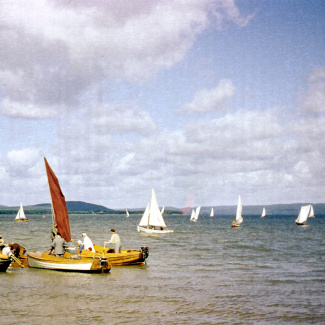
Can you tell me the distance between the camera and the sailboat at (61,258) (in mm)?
24953

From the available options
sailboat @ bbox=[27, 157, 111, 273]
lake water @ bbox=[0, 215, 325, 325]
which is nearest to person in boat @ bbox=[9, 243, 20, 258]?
sailboat @ bbox=[27, 157, 111, 273]

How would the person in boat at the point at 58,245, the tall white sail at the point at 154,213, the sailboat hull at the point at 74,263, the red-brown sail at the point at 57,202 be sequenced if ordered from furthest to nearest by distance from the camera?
the tall white sail at the point at 154,213 < the red-brown sail at the point at 57,202 < the person in boat at the point at 58,245 < the sailboat hull at the point at 74,263

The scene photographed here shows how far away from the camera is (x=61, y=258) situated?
83.3 feet

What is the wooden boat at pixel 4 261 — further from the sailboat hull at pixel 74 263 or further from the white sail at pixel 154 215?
the white sail at pixel 154 215

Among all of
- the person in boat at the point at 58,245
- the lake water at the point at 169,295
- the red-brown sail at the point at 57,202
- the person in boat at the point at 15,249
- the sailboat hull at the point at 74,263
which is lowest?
the lake water at the point at 169,295

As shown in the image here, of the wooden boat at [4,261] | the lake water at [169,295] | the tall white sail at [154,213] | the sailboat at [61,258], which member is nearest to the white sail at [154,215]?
the tall white sail at [154,213]

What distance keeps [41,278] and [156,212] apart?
49.6 metres

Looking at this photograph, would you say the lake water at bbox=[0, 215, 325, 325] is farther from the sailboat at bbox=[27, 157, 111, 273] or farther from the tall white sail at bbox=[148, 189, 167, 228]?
the tall white sail at bbox=[148, 189, 167, 228]

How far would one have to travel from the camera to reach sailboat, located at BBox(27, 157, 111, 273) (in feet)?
81.9

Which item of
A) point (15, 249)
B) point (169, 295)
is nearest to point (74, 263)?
point (15, 249)

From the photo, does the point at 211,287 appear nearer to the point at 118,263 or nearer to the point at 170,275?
the point at 170,275

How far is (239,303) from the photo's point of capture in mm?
18062

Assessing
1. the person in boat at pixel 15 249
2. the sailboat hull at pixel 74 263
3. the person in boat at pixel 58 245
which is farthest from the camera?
the person in boat at pixel 15 249

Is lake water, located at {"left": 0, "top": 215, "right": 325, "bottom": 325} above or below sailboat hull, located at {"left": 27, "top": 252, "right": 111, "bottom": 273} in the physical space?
below
